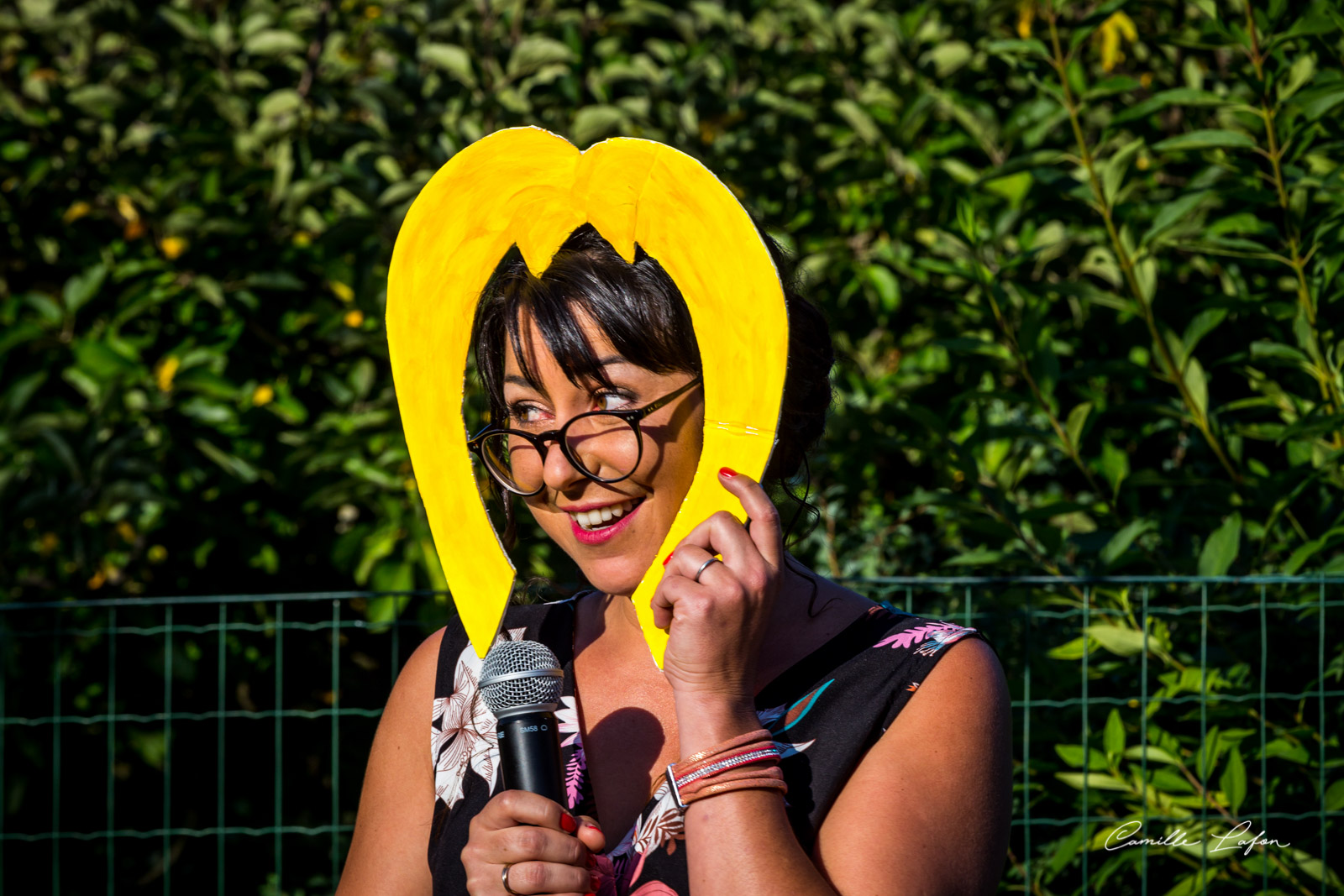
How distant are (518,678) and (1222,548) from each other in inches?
73.5

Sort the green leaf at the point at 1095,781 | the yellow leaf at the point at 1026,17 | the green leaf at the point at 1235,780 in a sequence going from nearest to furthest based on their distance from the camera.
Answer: the green leaf at the point at 1235,780 < the green leaf at the point at 1095,781 < the yellow leaf at the point at 1026,17

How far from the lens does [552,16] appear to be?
381 centimetres

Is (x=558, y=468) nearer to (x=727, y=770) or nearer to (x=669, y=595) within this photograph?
(x=669, y=595)

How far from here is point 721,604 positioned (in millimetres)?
1093

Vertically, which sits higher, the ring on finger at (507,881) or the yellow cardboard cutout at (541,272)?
the yellow cardboard cutout at (541,272)

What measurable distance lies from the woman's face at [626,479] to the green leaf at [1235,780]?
165 cm

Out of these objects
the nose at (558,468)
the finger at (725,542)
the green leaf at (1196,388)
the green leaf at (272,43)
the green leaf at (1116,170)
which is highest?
the green leaf at (272,43)

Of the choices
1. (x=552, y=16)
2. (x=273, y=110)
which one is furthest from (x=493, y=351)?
(x=552, y=16)

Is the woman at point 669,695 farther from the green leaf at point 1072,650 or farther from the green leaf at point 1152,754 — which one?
the green leaf at point 1152,754

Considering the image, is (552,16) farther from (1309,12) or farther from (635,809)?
(635,809)

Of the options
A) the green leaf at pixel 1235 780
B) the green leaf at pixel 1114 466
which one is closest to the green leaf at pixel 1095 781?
the green leaf at pixel 1235 780

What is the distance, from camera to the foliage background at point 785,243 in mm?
2684

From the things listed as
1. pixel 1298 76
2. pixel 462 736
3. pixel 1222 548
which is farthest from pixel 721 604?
pixel 1298 76

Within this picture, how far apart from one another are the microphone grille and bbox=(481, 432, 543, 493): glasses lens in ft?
0.65
